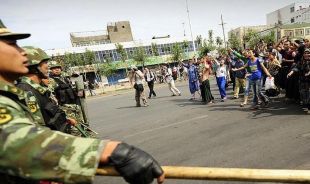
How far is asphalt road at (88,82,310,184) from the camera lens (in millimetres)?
4793

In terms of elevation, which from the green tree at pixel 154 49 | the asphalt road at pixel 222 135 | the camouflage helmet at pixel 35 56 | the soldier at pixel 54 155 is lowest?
the asphalt road at pixel 222 135

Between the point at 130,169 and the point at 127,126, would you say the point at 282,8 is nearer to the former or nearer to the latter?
the point at 127,126

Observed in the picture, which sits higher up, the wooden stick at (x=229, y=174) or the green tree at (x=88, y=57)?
the green tree at (x=88, y=57)

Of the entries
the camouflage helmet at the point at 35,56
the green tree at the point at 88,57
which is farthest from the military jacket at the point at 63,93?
the green tree at the point at 88,57

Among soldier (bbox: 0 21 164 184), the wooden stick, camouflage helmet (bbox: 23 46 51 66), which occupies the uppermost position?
camouflage helmet (bbox: 23 46 51 66)

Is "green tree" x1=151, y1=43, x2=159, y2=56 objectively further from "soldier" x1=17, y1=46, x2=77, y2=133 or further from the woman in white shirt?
"soldier" x1=17, y1=46, x2=77, y2=133

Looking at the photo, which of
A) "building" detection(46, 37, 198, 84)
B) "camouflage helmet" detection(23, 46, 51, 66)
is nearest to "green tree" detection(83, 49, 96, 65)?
"building" detection(46, 37, 198, 84)

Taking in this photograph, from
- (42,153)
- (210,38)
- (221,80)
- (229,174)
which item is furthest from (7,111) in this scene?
(210,38)

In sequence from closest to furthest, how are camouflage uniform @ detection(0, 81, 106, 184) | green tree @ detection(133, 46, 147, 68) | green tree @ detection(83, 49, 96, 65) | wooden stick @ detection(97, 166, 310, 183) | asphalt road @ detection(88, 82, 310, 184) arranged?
1. camouflage uniform @ detection(0, 81, 106, 184)
2. wooden stick @ detection(97, 166, 310, 183)
3. asphalt road @ detection(88, 82, 310, 184)
4. green tree @ detection(83, 49, 96, 65)
5. green tree @ detection(133, 46, 147, 68)

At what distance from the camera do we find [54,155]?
3.50 ft

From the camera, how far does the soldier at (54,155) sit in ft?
3.44

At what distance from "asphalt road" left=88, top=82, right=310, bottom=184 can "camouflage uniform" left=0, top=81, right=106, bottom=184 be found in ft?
11.2

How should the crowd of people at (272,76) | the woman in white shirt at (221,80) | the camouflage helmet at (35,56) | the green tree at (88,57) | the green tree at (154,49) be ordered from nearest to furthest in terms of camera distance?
the camouflage helmet at (35,56) < the crowd of people at (272,76) < the woman in white shirt at (221,80) < the green tree at (88,57) < the green tree at (154,49)

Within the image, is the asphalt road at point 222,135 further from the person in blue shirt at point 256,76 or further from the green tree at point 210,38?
the green tree at point 210,38
